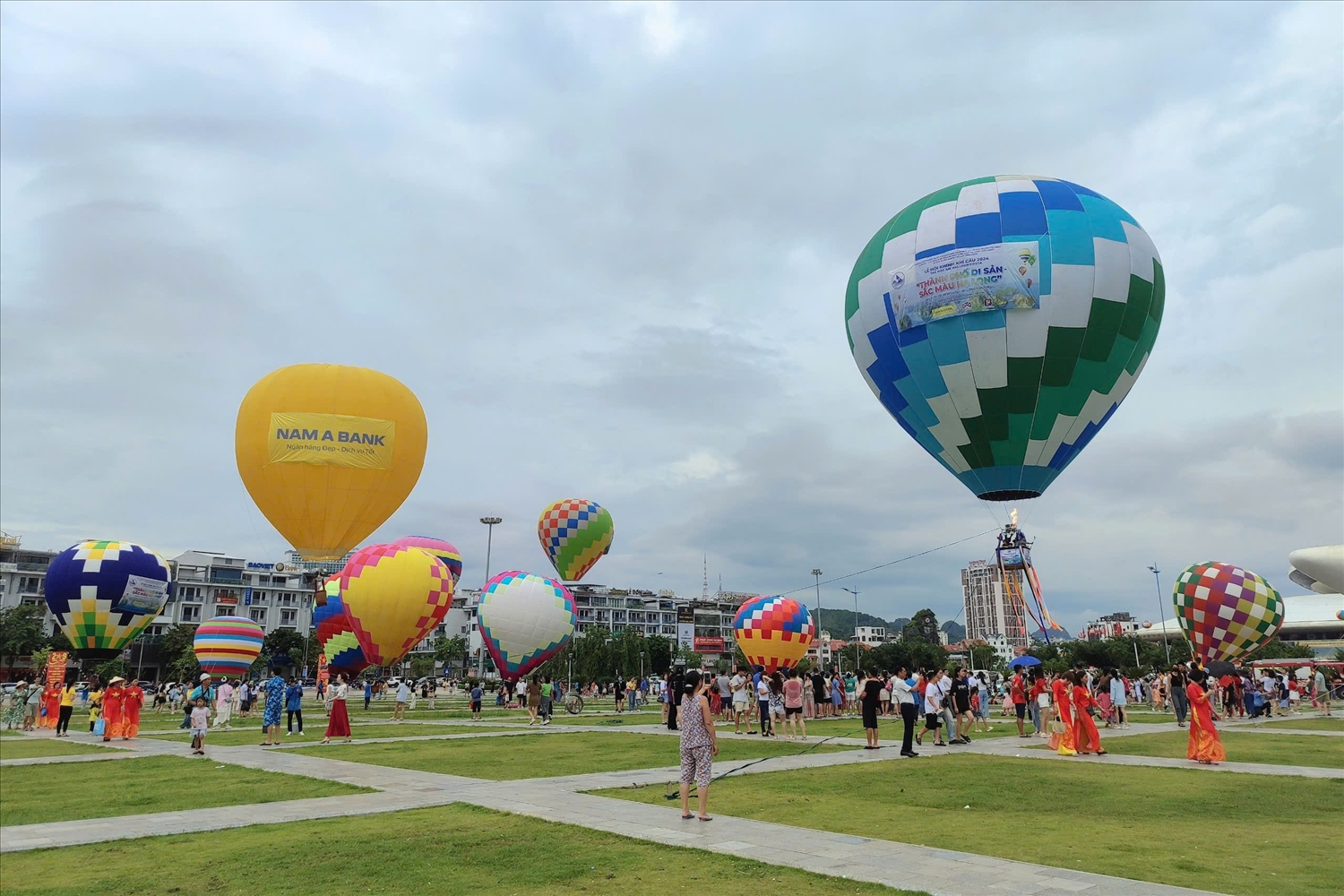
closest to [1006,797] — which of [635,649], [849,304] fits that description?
[849,304]

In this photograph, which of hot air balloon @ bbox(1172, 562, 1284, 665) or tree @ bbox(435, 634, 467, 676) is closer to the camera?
hot air balloon @ bbox(1172, 562, 1284, 665)

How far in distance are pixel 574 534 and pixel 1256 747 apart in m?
50.7

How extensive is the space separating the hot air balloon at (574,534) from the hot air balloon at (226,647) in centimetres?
2314

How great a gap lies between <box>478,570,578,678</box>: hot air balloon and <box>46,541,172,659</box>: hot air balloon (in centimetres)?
1668

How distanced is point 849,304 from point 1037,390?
600 cm

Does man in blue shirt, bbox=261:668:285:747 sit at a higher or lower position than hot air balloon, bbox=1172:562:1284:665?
lower

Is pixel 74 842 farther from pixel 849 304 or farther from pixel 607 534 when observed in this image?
pixel 607 534

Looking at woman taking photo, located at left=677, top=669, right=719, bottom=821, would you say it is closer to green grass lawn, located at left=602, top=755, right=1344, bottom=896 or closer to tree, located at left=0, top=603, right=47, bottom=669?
green grass lawn, located at left=602, top=755, right=1344, bottom=896

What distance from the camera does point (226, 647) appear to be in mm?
47031

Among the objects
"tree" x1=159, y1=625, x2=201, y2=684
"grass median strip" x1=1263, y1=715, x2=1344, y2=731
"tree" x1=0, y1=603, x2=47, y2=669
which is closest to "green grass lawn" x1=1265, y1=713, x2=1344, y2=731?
"grass median strip" x1=1263, y1=715, x2=1344, y2=731

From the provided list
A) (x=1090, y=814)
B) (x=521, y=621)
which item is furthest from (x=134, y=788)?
(x=521, y=621)

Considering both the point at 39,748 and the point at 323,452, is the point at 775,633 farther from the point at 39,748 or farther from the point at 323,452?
the point at 39,748

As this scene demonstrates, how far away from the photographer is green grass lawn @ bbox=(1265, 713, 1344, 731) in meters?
24.5

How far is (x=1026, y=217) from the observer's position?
21.5m
